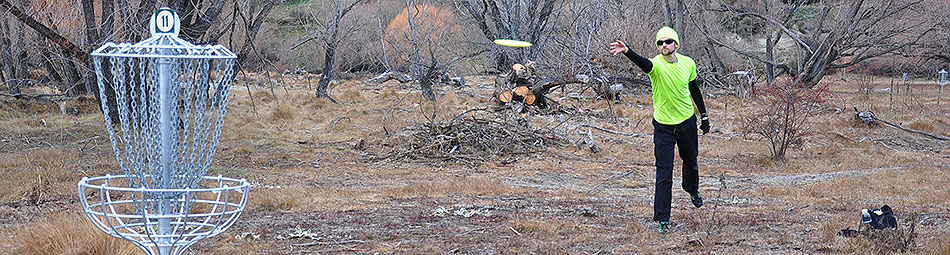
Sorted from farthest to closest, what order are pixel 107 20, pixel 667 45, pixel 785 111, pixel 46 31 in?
1. pixel 785 111
2. pixel 46 31
3. pixel 107 20
4. pixel 667 45

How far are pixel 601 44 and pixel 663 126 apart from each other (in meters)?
15.1

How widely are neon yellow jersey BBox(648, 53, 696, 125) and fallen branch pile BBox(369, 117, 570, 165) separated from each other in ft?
18.3

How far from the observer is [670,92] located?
572 centimetres

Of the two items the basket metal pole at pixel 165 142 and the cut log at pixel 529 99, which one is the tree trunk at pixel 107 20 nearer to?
the basket metal pole at pixel 165 142

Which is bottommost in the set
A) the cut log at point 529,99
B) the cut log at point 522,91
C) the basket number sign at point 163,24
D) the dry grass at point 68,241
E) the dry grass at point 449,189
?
the cut log at point 529,99

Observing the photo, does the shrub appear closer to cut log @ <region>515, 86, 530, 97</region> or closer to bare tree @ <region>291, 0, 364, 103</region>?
cut log @ <region>515, 86, 530, 97</region>

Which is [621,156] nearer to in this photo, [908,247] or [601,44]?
[908,247]

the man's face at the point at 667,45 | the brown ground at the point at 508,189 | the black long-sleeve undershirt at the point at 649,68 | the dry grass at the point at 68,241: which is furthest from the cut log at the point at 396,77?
the dry grass at the point at 68,241

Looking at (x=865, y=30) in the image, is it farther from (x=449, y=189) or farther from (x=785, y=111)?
(x=449, y=189)

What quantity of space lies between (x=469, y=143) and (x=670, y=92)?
6209 mm

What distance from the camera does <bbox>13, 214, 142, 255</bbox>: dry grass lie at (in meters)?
4.95

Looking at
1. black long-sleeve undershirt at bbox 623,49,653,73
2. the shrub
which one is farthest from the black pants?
the shrub

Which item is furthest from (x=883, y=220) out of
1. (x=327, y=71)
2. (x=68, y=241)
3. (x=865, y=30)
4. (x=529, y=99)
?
(x=327, y=71)

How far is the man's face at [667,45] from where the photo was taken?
5613mm
